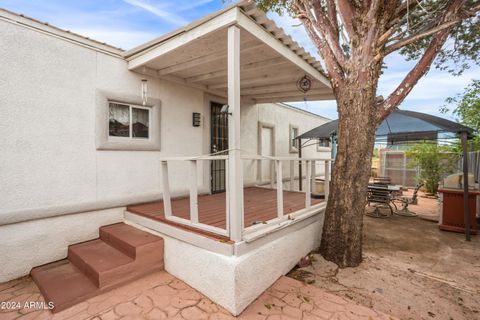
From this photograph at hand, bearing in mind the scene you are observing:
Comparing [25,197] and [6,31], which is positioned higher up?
[6,31]

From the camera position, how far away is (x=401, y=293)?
9.82 feet

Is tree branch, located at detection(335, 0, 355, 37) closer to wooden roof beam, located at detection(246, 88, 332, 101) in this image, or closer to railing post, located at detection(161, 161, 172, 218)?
wooden roof beam, located at detection(246, 88, 332, 101)

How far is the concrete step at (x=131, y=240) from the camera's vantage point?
3277mm

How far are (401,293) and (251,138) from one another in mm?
5581

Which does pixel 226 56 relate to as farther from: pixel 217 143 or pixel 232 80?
pixel 217 143

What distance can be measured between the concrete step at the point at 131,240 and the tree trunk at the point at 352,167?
9.72ft

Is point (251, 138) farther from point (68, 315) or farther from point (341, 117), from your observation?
point (68, 315)

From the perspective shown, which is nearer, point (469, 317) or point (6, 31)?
point (469, 317)

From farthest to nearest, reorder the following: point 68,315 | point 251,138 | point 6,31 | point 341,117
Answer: point 251,138 < point 341,117 < point 6,31 < point 68,315

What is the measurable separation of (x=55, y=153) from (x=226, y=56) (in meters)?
3.25

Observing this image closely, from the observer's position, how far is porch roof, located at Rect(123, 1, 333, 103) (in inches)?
116

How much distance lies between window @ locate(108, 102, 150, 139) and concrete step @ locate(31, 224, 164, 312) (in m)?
1.92

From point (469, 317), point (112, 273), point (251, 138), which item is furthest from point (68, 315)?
point (251, 138)

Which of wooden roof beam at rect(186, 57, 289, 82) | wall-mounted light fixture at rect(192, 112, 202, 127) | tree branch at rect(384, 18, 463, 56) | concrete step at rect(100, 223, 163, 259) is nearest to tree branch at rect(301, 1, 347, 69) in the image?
tree branch at rect(384, 18, 463, 56)
